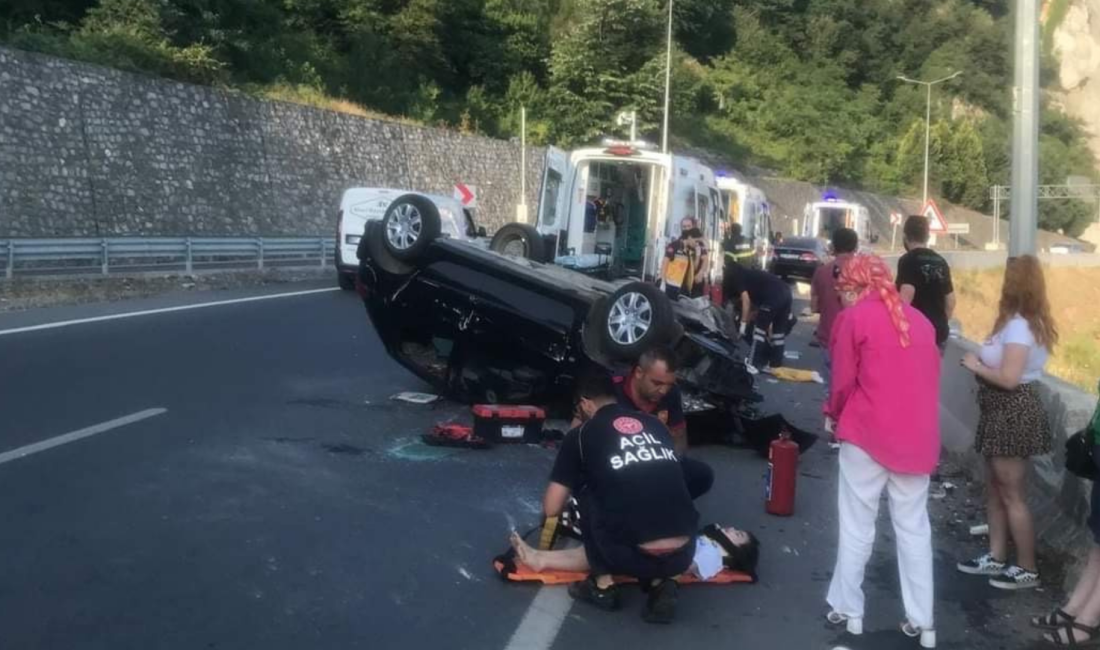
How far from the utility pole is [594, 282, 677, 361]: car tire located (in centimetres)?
295

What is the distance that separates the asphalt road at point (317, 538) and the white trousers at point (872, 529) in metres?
0.21

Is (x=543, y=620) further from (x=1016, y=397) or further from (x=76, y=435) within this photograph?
(x=76, y=435)

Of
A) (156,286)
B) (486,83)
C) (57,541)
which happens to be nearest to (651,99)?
(486,83)

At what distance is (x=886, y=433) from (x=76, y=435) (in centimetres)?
606

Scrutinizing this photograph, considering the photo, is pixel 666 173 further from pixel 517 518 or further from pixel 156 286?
pixel 517 518

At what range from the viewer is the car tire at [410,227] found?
1023 cm

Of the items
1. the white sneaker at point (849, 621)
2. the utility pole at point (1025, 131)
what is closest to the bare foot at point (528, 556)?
the white sneaker at point (849, 621)

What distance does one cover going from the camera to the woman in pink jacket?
5461 mm

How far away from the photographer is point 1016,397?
20.9 ft

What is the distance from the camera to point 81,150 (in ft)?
91.6

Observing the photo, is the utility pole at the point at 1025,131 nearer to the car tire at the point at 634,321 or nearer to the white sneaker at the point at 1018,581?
the car tire at the point at 634,321

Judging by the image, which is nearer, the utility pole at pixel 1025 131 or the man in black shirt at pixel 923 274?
the man in black shirt at pixel 923 274

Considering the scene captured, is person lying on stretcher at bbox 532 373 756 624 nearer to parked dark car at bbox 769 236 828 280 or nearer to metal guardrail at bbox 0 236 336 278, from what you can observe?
metal guardrail at bbox 0 236 336 278

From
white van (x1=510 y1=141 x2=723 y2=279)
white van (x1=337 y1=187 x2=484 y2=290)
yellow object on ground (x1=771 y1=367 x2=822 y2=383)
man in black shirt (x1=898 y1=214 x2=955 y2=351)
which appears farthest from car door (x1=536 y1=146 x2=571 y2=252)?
man in black shirt (x1=898 y1=214 x2=955 y2=351)
